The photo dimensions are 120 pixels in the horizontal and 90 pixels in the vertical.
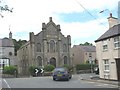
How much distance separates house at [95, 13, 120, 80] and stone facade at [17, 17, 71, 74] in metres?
36.4

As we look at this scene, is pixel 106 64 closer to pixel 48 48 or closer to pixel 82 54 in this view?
pixel 48 48

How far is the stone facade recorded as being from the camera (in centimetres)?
6744

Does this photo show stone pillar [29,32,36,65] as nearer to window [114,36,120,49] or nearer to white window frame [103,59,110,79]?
white window frame [103,59,110,79]

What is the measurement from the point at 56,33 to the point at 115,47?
44.0 m

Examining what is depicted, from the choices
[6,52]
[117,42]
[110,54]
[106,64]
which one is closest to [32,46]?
[6,52]

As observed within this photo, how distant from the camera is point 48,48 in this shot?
69.6 meters

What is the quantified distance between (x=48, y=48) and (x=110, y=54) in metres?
41.5

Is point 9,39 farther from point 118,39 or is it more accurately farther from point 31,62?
point 118,39

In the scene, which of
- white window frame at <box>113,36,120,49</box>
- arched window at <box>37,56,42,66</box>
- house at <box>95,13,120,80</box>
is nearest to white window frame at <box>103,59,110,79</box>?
house at <box>95,13,120,80</box>

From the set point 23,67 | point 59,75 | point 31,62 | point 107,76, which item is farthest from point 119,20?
point 23,67

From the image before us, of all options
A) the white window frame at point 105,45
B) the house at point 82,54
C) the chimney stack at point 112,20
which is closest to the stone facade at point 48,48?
the house at point 82,54

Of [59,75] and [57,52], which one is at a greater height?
[57,52]

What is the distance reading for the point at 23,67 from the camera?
3036 inches

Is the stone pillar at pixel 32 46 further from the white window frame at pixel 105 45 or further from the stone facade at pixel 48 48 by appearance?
the white window frame at pixel 105 45
